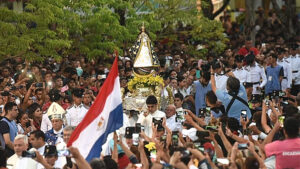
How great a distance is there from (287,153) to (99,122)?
2780 mm

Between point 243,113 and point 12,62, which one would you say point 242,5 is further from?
point 243,113

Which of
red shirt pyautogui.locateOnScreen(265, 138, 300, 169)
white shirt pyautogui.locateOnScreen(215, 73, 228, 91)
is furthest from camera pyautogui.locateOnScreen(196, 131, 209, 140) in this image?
white shirt pyautogui.locateOnScreen(215, 73, 228, 91)

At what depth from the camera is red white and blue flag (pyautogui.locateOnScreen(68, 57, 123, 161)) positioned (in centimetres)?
1377

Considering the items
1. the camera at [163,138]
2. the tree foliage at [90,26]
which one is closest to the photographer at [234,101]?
the camera at [163,138]

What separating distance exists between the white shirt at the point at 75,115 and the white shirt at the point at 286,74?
30.7 feet

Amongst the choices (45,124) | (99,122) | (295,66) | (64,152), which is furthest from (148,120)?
(295,66)

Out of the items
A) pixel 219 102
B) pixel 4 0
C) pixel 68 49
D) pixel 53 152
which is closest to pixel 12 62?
pixel 68 49

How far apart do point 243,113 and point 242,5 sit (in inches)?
1369

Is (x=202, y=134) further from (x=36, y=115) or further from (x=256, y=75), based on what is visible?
(x=256, y=75)

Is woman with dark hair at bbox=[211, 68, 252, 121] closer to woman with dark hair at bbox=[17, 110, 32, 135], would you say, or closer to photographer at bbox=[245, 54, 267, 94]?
woman with dark hair at bbox=[17, 110, 32, 135]

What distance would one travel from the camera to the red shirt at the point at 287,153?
12883 mm

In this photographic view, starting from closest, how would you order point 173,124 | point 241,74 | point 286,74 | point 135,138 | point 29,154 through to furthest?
point 29,154 < point 135,138 < point 173,124 < point 241,74 < point 286,74

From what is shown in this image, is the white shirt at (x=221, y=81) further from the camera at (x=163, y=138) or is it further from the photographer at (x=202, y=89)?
the camera at (x=163, y=138)

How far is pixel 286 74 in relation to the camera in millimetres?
27547
